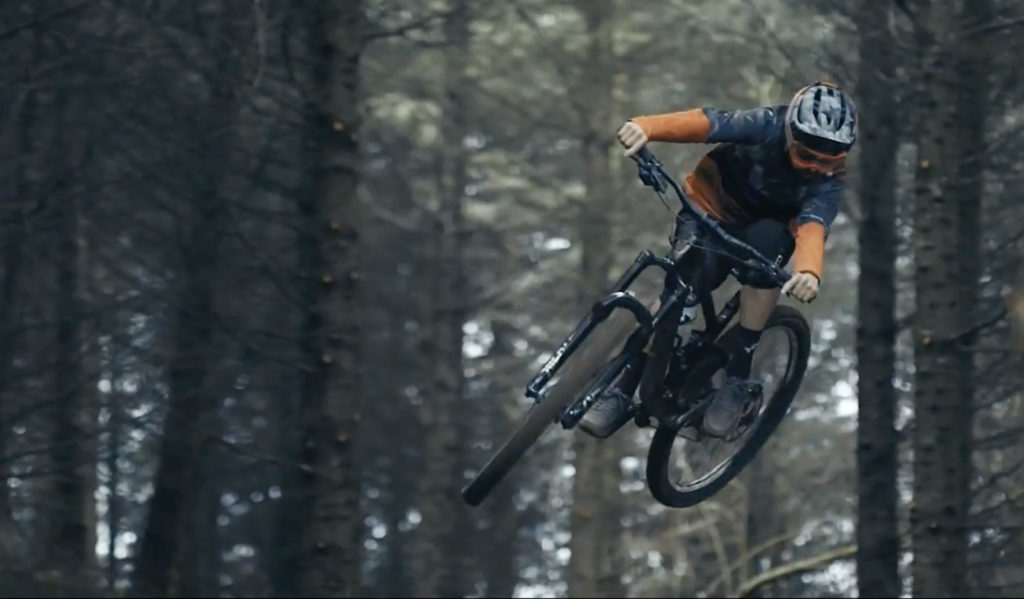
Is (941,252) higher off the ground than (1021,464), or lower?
higher

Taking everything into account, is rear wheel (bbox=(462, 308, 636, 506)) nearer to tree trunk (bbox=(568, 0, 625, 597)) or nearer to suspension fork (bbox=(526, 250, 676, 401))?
suspension fork (bbox=(526, 250, 676, 401))

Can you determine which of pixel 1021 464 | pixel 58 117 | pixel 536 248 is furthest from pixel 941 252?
pixel 536 248

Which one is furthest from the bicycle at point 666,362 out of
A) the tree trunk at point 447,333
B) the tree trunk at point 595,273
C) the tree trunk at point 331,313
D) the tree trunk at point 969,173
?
the tree trunk at point 447,333

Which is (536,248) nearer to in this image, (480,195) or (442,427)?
(480,195)

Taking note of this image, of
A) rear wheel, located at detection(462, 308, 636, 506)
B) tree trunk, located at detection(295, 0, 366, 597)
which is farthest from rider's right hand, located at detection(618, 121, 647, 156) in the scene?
tree trunk, located at detection(295, 0, 366, 597)

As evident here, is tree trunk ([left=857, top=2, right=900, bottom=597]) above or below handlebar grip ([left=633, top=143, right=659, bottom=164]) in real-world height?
above

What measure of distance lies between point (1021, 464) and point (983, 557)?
120 inches

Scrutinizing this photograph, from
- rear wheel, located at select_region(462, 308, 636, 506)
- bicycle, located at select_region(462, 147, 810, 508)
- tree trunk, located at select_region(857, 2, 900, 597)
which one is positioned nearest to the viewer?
rear wheel, located at select_region(462, 308, 636, 506)

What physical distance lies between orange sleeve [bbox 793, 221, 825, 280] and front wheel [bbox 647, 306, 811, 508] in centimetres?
100

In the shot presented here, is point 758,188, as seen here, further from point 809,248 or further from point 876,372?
point 876,372

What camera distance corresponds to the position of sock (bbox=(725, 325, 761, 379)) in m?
8.20

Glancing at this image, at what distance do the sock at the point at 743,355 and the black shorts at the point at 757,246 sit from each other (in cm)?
31

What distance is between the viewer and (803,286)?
22.8 ft

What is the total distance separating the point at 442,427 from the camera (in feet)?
66.8
